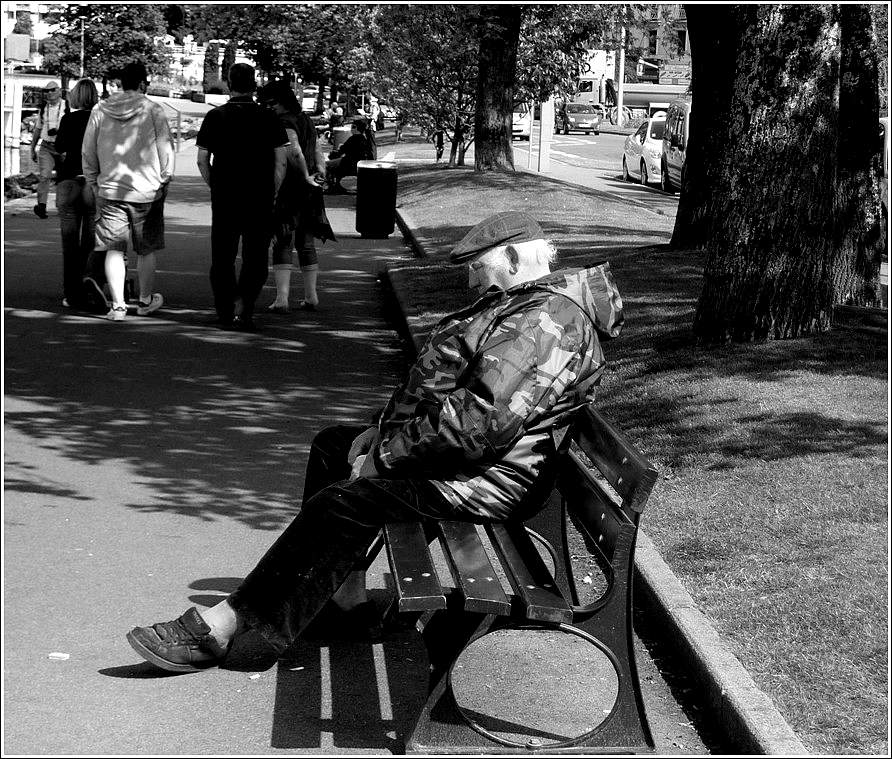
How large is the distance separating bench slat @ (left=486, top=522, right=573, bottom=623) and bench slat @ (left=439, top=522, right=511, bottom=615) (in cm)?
7

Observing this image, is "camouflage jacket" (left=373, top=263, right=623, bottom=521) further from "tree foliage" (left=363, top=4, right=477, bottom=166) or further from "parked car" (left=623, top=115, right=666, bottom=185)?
"parked car" (left=623, top=115, right=666, bottom=185)

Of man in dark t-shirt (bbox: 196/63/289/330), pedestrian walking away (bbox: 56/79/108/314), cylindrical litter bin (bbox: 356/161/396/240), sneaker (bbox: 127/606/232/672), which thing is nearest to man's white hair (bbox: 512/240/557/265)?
sneaker (bbox: 127/606/232/672)

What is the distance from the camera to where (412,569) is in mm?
3932

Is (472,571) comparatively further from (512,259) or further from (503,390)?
(512,259)

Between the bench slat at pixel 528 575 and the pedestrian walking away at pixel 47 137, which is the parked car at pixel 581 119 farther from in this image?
the bench slat at pixel 528 575

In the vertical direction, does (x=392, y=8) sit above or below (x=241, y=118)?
above

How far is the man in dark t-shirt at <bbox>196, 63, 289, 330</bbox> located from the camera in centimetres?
1031

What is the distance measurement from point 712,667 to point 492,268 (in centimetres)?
143

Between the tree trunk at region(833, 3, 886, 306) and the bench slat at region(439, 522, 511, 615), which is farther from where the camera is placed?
the tree trunk at region(833, 3, 886, 306)

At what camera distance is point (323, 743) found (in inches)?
153

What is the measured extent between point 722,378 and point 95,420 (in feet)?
12.0

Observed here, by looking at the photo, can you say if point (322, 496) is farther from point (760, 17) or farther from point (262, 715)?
point (760, 17)

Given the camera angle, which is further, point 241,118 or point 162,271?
point 162,271

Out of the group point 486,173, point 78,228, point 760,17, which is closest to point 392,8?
point 486,173
